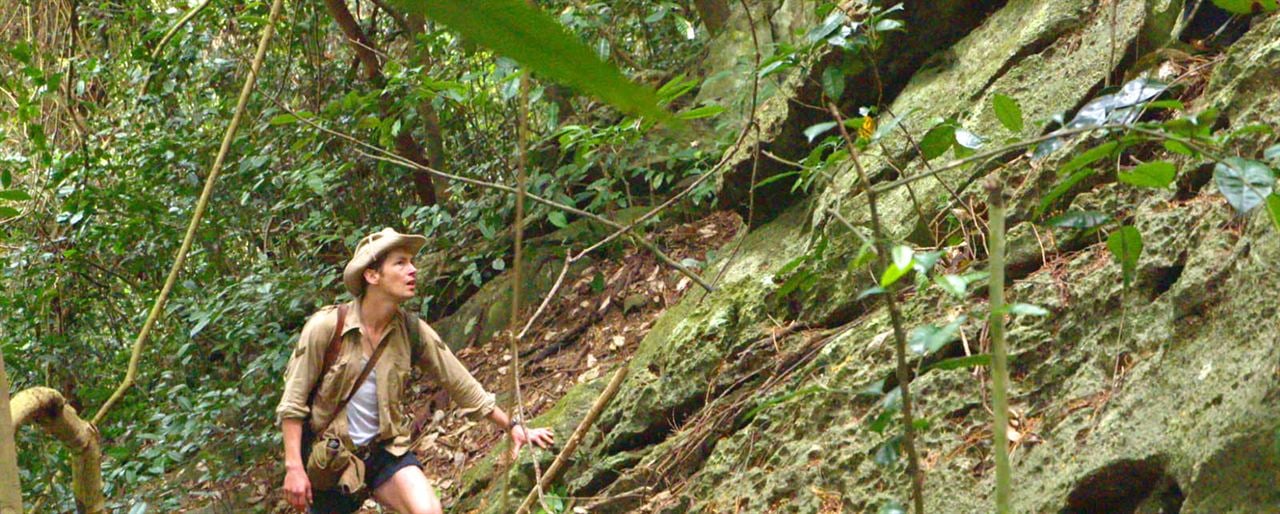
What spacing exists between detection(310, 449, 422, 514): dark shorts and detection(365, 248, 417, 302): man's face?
0.69 meters

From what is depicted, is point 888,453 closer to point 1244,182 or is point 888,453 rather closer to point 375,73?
point 1244,182

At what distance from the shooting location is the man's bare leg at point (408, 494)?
512 cm

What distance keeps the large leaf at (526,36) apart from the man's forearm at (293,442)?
4.87m

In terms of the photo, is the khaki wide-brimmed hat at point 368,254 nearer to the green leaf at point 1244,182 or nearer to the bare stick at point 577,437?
the bare stick at point 577,437

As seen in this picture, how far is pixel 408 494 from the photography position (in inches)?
203

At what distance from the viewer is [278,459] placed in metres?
7.80

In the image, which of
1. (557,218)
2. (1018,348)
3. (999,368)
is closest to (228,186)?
(557,218)

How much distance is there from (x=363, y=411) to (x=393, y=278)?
591 mm

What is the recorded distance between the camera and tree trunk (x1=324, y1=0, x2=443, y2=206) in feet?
26.6

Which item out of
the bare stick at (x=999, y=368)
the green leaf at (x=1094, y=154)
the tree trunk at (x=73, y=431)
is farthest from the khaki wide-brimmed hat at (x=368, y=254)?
the bare stick at (x=999, y=368)

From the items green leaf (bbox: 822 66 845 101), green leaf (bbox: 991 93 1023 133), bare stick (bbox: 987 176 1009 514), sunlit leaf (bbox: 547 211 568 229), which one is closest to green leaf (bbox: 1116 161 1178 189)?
green leaf (bbox: 991 93 1023 133)

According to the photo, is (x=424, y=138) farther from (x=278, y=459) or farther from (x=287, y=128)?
(x=278, y=459)

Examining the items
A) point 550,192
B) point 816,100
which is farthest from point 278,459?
point 816,100

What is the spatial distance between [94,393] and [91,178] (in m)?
1.55
